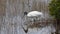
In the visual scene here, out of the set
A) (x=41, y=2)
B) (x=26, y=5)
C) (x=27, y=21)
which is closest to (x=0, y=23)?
(x=27, y=21)

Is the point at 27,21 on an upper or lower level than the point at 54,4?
lower

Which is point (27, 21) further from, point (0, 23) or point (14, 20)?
point (0, 23)

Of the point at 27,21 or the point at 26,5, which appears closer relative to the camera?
the point at 27,21

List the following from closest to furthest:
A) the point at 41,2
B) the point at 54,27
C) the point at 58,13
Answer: the point at 58,13 → the point at 54,27 → the point at 41,2

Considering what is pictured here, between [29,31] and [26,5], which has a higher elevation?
[26,5]

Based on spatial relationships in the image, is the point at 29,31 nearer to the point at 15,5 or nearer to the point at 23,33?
the point at 23,33

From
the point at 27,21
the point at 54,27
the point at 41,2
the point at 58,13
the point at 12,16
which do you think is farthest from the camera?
the point at 41,2

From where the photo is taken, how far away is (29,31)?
3.55 meters

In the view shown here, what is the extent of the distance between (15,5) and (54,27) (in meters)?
1.60

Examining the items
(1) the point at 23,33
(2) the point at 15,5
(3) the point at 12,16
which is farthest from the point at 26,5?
(1) the point at 23,33

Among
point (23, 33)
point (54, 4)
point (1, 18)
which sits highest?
point (54, 4)

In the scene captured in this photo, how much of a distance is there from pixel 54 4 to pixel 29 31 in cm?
81

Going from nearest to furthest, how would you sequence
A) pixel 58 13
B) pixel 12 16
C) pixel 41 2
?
pixel 58 13
pixel 12 16
pixel 41 2

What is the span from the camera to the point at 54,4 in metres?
3.13
